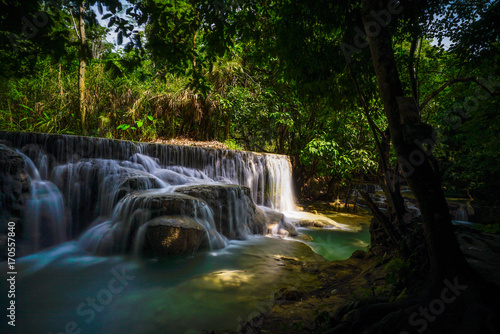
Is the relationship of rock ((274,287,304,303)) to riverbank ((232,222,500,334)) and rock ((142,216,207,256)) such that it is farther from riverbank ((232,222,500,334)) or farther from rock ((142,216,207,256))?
rock ((142,216,207,256))

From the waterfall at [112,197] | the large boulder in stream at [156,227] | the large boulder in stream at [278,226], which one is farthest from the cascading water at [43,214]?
the large boulder in stream at [278,226]

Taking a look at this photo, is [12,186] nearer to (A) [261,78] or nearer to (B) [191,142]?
(B) [191,142]

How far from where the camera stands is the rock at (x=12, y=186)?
16.6ft

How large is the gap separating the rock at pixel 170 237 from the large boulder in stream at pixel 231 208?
1436 millimetres

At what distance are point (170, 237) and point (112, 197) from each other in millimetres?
2429

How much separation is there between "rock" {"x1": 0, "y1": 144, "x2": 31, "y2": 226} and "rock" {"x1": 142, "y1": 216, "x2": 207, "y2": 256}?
9.27ft

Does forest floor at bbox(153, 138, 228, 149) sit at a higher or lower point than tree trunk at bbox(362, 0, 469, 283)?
higher

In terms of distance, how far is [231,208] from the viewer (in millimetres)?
7285

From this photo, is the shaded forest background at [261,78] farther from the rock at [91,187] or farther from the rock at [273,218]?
the rock at [273,218]

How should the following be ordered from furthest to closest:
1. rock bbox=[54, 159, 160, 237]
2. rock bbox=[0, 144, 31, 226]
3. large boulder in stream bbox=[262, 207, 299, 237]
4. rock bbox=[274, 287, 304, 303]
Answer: large boulder in stream bbox=[262, 207, 299, 237], rock bbox=[54, 159, 160, 237], rock bbox=[0, 144, 31, 226], rock bbox=[274, 287, 304, 303]

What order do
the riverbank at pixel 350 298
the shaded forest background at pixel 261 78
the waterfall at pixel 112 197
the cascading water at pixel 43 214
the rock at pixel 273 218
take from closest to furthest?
1. the riverbank at pixel 350 298
2. the shaded forest background at pixel 261 78
3. the cascading water at pixel 43 214
4. the waterfall at pixel 112 197
5. the rock at pixel 273 218

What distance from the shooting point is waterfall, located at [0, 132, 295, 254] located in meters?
5.50

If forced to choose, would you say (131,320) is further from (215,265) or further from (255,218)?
(255,218)

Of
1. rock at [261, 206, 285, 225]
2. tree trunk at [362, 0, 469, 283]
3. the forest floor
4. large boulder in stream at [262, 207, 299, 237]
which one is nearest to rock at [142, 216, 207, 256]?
large boulder in stream at [262, 207, 299, 237]
